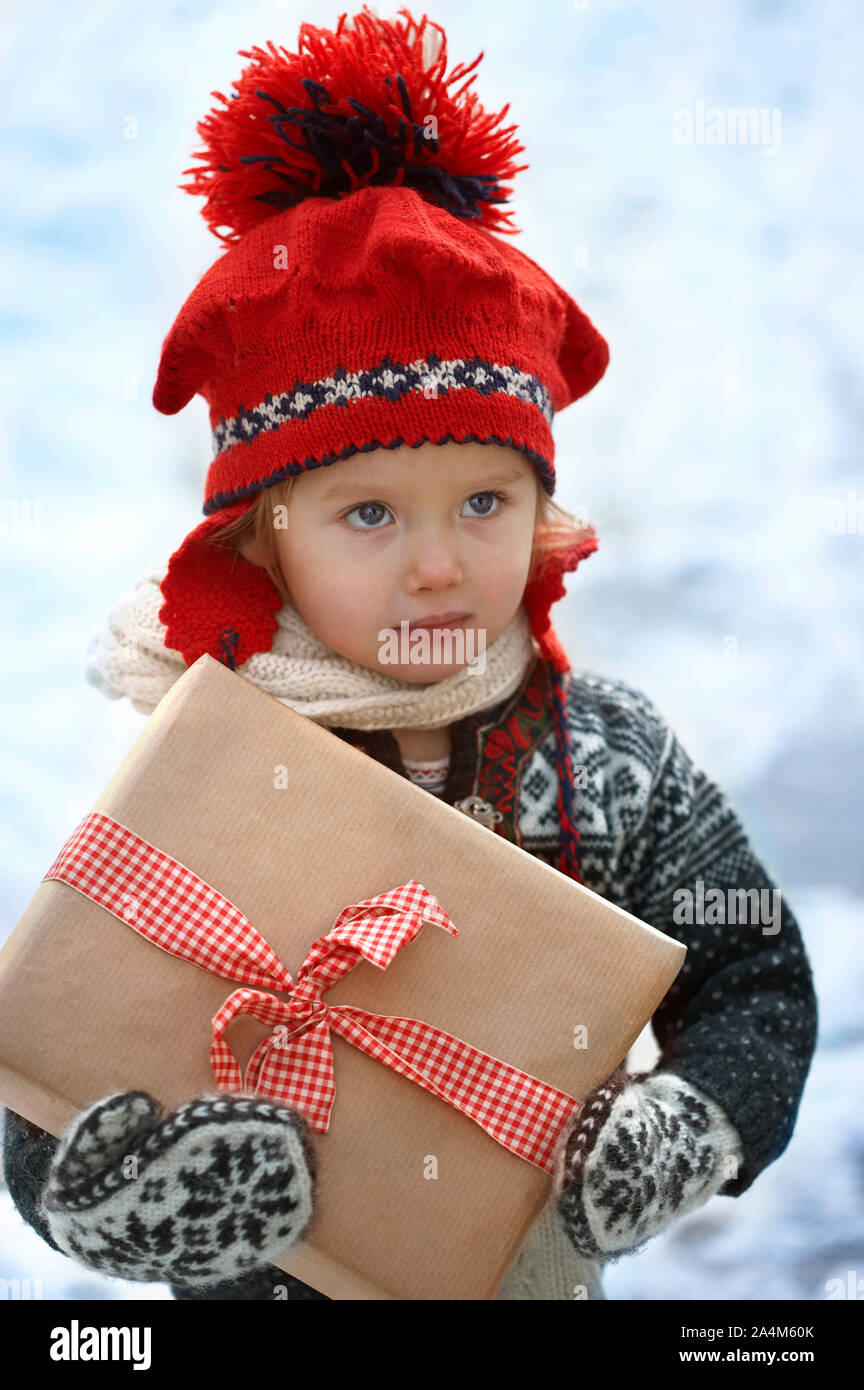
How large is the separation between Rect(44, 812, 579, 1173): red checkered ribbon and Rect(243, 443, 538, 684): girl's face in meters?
0.23

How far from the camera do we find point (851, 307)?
150cm

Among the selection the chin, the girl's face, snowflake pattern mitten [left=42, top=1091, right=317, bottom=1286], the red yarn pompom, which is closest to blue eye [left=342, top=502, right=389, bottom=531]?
the girl's face

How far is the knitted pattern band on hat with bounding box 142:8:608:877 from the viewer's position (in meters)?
0.84

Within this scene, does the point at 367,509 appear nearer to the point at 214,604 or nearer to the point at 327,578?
the point at 327,578

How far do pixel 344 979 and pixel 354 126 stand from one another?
0.64 m

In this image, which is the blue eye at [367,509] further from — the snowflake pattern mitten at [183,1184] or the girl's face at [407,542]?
the snowflake pattern mitten at [183,1184]

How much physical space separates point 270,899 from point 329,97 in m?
0.61

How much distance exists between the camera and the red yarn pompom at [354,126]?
2.85ft

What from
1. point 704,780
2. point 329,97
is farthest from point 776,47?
point 704,780

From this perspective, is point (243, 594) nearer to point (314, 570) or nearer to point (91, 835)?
point (314, 570)

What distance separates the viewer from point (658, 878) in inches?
39.0

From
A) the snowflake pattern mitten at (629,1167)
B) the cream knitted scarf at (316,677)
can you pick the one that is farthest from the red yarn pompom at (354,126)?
the snowflake pattern mitten at (629,1167)

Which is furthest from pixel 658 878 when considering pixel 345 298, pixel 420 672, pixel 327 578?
pixel 345 298

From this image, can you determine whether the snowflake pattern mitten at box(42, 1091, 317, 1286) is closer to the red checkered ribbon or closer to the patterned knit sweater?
the red checkered ribbon
